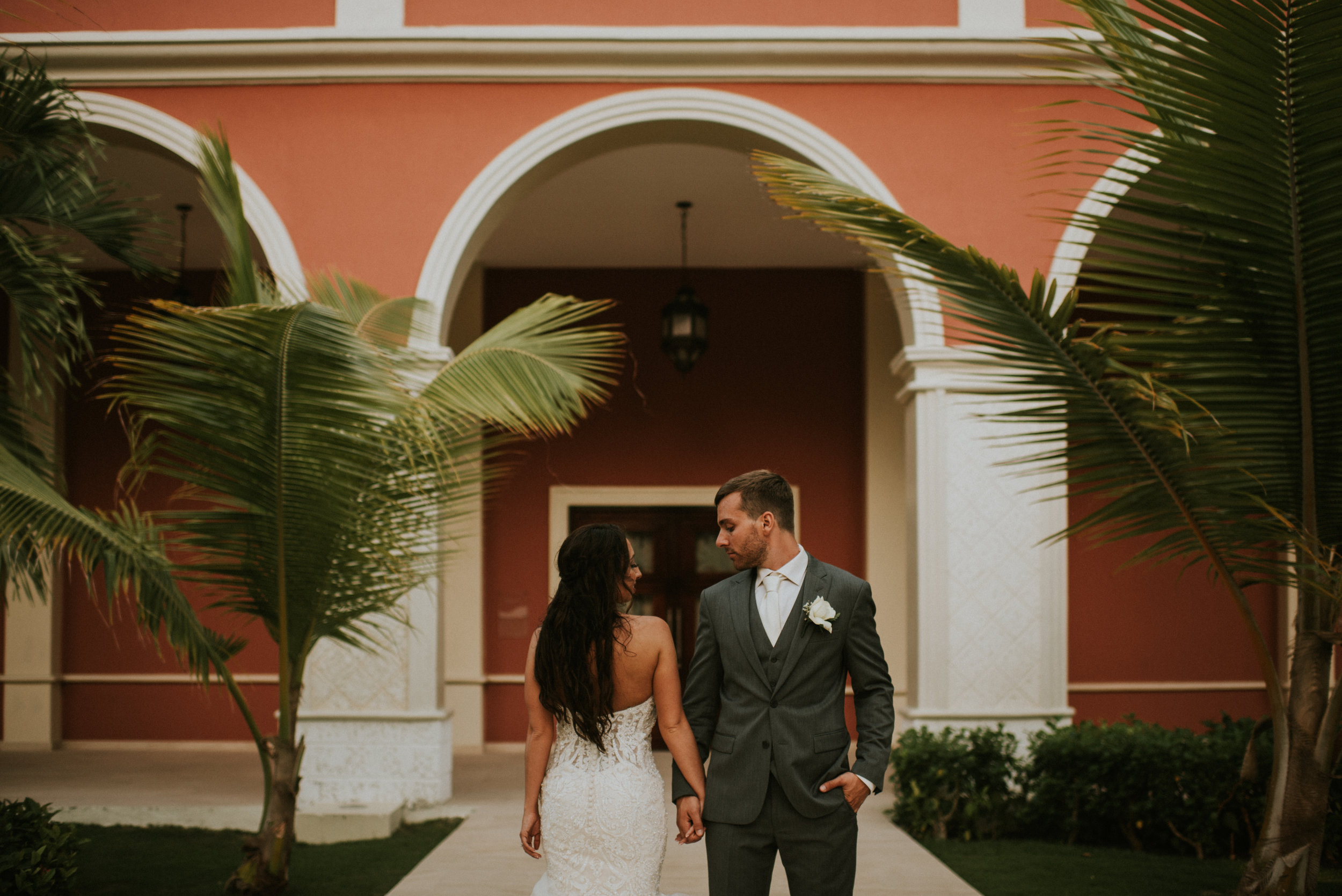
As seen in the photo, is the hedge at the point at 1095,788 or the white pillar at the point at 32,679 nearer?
the hedge at the point at 1095,788

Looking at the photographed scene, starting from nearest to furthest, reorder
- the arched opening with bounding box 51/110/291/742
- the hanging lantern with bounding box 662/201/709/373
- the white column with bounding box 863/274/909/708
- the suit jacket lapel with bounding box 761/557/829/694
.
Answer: the suit jacket lapel with bounding box 761/557/829/694
the hanging lantern with bounding box 662/201/709/373
the arched opening with bounding box 51/110/291/742
the white column with bounding box 863/274/909/708

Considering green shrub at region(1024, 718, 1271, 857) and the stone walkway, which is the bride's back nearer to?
the stone walkway

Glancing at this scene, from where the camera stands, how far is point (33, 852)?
4.19m

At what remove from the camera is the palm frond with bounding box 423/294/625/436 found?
184 inches

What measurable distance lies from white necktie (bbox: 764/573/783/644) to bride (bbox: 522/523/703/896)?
295mm

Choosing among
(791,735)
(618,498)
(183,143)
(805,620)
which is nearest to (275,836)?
(791,735)

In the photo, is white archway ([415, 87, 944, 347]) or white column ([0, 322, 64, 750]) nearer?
white archway ([415, 87, 944, 347])

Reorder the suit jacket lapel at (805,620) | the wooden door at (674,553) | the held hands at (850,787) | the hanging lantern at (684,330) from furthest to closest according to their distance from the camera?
the wooden door at (674,553), the hanging lantern at (684,330), the suit jacket lapel at (805,620), the held hands at (850,787)

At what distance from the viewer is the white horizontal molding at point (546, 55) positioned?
23.6ft

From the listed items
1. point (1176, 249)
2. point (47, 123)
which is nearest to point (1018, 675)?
point (1176, 249)

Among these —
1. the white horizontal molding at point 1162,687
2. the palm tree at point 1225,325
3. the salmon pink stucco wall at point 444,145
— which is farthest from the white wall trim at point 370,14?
the white horizontal molding at point 1162,687

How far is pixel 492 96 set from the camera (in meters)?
7.36

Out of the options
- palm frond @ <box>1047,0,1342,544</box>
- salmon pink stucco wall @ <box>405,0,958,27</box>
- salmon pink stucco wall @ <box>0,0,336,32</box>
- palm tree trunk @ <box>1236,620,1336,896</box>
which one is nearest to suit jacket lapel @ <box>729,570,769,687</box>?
palm frond @ <box>1047,0,1342,544</box>

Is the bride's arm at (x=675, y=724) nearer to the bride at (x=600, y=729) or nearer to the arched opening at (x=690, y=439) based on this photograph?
the bride at (x=600, y=729)
